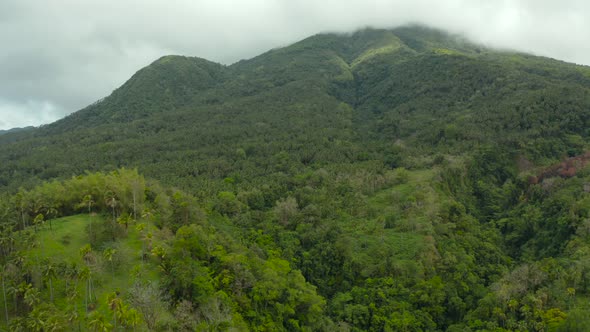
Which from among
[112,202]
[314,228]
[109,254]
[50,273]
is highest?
[112,202]

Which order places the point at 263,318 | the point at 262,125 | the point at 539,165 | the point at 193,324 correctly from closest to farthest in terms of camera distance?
the point at 193,324 < the point at 263,318 < the point at 539,165 < the point at 262,125

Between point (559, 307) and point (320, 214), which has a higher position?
point (320, 214)

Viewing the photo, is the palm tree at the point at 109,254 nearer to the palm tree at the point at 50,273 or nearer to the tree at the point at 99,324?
the palm tree at the point at 50,273

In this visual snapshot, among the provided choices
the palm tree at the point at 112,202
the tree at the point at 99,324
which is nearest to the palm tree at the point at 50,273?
the tree at the point at 99,324

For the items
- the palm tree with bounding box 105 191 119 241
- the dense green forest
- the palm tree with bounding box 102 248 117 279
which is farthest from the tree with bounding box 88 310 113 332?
the palm tree with bounding box 105 191 119 241

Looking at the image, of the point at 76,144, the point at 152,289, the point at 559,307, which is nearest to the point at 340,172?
the point at 559,307

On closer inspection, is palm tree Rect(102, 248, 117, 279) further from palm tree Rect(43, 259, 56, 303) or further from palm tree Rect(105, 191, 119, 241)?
→ palm tree Rect(105, 191, 119, 241)

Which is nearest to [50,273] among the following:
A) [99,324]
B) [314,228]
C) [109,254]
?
[109,254]

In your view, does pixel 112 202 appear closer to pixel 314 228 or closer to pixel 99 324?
pixel 99 324

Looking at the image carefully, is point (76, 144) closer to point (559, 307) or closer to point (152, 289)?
point (152, 289)
